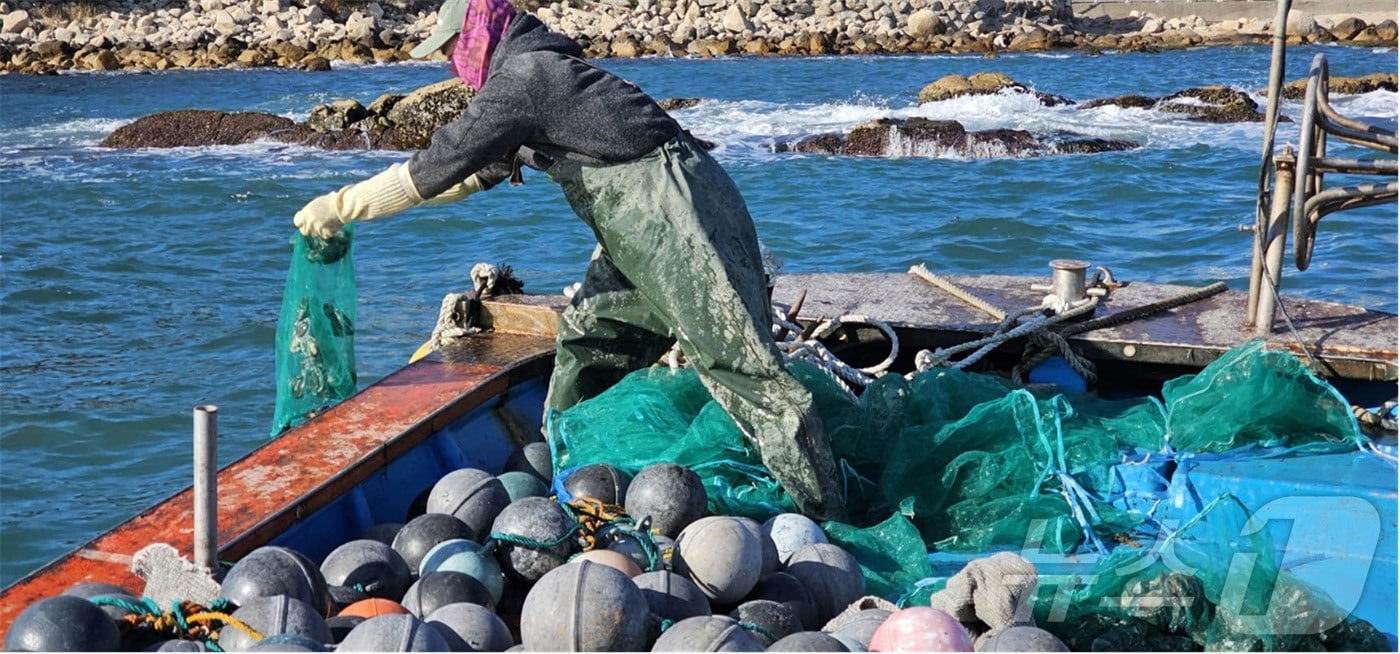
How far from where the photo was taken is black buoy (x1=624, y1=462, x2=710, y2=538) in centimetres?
387

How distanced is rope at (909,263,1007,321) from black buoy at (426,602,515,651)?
3.21m

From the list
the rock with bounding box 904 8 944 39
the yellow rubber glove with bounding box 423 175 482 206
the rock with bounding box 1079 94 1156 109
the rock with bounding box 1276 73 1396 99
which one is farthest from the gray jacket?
the rock with bounding box 904 8 944 39

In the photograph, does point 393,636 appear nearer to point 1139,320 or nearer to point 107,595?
point 107,595

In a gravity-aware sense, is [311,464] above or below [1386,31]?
above

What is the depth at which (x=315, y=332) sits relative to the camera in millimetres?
4895

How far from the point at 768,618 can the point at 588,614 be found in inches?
20.9

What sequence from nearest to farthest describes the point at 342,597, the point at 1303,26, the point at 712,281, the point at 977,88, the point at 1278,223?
1. the point at 342,597
2. the point at 712,281
3. the point at 1278,223
4. the point at 977,88
5. the point at 1303,26

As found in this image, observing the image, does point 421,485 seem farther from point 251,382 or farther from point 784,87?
point 784,87

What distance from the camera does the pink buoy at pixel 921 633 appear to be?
2.89 metres

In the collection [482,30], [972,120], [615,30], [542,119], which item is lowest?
[615,30]

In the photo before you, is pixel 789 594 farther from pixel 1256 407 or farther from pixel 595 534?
pixel 1256 407

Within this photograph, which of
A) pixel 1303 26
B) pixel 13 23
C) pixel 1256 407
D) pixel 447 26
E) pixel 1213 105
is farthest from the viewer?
pixel 1303 26

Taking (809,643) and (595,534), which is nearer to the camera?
(809,643)

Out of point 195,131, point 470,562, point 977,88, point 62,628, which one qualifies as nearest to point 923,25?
point 977,88
